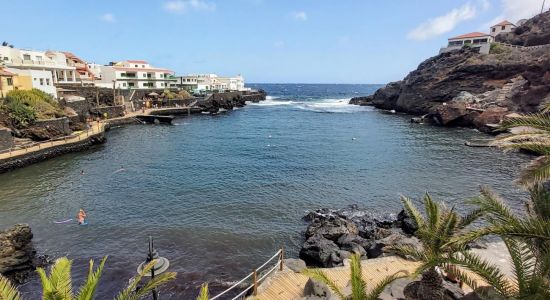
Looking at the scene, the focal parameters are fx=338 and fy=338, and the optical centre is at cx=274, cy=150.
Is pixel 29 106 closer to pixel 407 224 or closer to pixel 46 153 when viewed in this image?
pixel 46 153

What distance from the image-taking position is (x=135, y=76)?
306 ft

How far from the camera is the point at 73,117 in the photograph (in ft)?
167

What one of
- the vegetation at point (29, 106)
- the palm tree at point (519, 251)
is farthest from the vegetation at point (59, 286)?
the vegetation at point (29, 106)

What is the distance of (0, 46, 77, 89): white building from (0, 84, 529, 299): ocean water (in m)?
26.7

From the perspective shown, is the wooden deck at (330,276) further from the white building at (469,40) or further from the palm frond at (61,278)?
the white building at (469,40)

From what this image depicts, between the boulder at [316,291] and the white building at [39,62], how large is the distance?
220ft

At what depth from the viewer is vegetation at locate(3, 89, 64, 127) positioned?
4038 cm

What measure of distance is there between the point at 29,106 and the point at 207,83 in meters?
83.8

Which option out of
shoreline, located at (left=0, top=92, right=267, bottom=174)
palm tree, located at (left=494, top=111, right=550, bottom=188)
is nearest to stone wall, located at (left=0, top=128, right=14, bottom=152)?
shoreline, located at (left=0, top=92, right=267, bottom=174)

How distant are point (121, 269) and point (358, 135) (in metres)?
46.3

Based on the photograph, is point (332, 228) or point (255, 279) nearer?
point (255, 279)

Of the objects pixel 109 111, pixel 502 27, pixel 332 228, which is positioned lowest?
pixel 332 228

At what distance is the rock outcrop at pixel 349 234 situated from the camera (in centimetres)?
1809

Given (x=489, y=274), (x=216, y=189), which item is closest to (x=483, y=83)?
(x=216, y=189)
